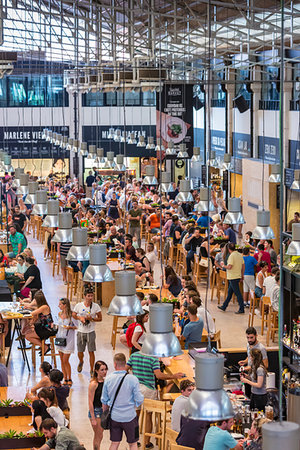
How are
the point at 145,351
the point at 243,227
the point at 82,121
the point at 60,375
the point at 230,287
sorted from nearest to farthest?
the point at 145,351 → the point at 60,375 → the point at 230,287 → the point at 243,227 → the point at 82,121

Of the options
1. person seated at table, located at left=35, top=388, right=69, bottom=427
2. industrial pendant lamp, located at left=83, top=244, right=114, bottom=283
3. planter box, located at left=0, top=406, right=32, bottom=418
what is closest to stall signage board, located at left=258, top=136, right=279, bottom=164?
industrial pendant lamp, located at left=83, top=244, right=114, bottom=283

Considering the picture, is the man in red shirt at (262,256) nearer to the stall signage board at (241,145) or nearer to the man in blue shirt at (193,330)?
the man in blue shirt at (193,330)

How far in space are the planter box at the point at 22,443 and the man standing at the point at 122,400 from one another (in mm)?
735

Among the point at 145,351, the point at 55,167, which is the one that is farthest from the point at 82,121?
the point at 145,351

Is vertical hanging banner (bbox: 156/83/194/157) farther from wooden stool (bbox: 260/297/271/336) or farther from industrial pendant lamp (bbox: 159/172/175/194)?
wooden stool (bbox: 260/297/271/336)

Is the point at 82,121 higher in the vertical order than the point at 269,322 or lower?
higher

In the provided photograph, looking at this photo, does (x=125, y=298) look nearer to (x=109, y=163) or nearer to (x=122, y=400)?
(x=122, y=400)

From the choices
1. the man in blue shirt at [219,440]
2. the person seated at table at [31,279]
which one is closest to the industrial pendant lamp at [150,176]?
the person seated at table at [31,279]

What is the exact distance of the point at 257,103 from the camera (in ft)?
82.2

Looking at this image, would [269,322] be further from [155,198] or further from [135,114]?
[135,114]

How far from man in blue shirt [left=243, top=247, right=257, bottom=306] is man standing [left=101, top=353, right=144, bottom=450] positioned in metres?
6.71

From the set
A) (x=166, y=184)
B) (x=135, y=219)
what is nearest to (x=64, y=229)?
(x=166, y=184)

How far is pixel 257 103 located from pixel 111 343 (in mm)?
13491

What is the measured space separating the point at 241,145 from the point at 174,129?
559 centimetres
